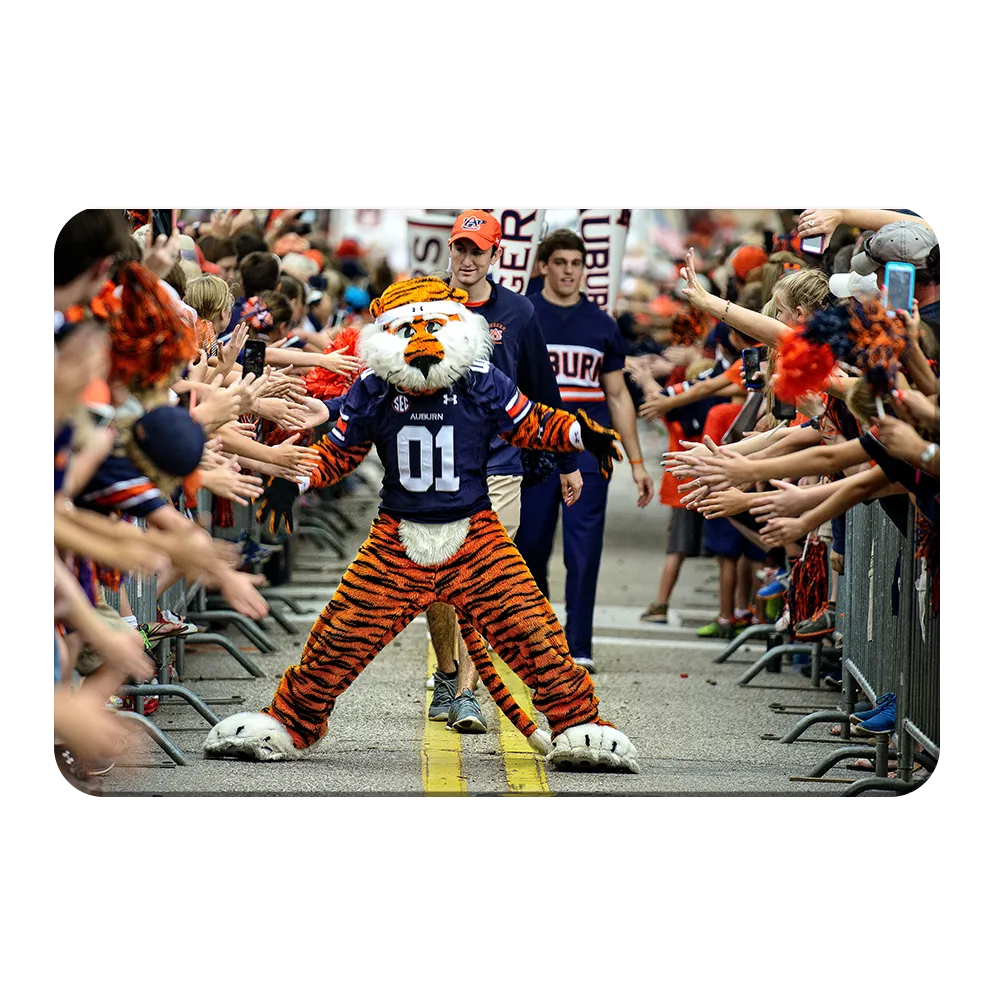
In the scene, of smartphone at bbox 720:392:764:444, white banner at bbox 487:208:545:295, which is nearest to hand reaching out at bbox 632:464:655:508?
smartphone at bbox 720:392:764:444

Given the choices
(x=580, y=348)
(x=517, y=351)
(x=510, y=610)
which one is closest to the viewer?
(x=510, y=610)

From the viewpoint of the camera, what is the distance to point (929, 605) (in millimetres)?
6609

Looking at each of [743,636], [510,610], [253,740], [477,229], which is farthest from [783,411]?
[253,740]

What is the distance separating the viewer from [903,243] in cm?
662

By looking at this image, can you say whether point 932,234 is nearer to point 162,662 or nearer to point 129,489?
point 129,489

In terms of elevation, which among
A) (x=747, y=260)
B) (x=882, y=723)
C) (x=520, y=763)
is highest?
(x=747, y=260)

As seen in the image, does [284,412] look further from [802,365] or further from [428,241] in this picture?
[428,241]

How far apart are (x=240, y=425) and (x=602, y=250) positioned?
482 cm

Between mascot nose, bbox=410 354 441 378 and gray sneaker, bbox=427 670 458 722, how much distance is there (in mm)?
2111

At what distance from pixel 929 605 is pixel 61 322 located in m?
3.22

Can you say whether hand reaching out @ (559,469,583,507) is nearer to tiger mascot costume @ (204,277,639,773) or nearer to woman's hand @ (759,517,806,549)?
tiger mascot costume @ (204,277,639,773)

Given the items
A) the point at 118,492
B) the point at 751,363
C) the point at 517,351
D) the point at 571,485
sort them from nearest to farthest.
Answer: the point at 118,492 < the point at 571,485 < the point at 517,351 < the point at 751,363

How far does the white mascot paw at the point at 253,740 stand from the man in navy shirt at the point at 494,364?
124cm

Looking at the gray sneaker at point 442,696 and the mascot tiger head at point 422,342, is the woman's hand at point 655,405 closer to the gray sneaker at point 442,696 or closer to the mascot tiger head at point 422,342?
the gray sneaker at point 442,696
